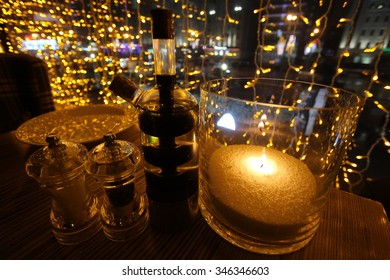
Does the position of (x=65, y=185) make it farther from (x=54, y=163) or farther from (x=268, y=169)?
(x=268, y=169)

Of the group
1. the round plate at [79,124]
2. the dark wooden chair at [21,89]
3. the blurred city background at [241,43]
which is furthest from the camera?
the blurred city background at [241,43]

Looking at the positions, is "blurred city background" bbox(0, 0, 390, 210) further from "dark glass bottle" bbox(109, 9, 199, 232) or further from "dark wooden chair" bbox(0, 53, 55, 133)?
"dark glass bottle" bbox(109, 9, 199, 232)

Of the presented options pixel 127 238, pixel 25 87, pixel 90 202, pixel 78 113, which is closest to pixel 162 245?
pixel 127 238

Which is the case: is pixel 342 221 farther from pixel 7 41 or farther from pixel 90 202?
pixel 7 41

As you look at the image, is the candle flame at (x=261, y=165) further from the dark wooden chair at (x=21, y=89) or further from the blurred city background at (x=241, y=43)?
the dark wooden chair at (x=21, y=89)

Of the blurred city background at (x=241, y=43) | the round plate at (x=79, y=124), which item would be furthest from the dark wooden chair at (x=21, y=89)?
the blurred city background at (x=241, y=43)

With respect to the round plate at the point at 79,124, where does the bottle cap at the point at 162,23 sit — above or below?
above

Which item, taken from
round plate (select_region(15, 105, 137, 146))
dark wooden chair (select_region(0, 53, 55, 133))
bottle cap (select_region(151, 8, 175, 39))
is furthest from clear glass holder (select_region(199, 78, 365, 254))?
dark wooden chair (select_region(0, 53, 55, 133))
